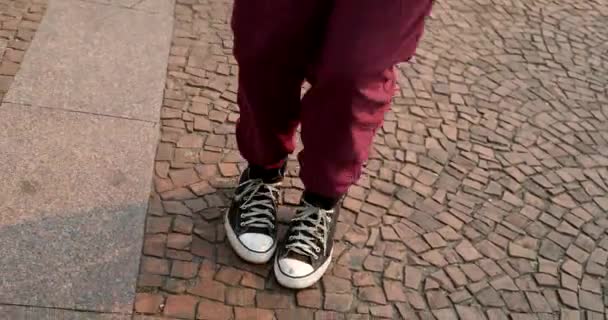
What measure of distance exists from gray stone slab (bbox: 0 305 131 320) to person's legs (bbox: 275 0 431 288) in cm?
60

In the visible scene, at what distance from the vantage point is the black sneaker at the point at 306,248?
7.41 feet

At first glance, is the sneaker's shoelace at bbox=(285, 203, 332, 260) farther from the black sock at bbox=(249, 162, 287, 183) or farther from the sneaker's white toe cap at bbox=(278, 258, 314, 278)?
the black sock at bbox=(249, 162, 287, 183)

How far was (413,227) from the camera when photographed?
265cm

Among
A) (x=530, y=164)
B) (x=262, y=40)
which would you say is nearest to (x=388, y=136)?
(x=530, y=164)

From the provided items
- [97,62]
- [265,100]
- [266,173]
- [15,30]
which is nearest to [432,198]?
[266,173]

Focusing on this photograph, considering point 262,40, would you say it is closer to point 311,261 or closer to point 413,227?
point 311,261

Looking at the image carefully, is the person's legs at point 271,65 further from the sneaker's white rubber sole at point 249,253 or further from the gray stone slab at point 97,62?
the gray stone slab at point 97,62

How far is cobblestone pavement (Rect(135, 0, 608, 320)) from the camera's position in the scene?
230 cm

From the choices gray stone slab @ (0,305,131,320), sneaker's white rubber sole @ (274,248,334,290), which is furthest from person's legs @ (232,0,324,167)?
gray stone slab @ (0,305,131,320)

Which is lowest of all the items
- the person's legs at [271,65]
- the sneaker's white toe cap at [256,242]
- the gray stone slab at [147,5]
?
the gray stone slab at [147,5]

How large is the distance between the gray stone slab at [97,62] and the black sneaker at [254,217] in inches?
28.8

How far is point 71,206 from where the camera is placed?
2404 mm

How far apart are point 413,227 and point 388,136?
629mm

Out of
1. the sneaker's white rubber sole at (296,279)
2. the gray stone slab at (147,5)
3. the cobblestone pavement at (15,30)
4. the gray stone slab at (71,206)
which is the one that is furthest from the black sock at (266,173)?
the gray stone slab at (147,5)
